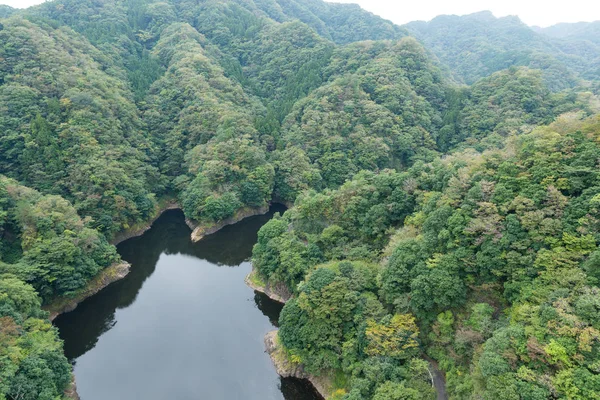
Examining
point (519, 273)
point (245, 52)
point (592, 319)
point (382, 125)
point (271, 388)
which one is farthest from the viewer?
→ point (245, 52)

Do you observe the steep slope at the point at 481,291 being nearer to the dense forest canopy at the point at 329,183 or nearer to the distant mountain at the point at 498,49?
the dense forest canopy at the point at 329,183

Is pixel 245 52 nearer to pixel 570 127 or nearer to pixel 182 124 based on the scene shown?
pixel 182 124

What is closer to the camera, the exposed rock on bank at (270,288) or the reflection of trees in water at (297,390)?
the reflection of trees in water at (297,390)

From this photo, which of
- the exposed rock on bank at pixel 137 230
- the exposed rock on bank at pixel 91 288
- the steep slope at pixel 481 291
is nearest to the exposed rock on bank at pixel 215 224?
the exposed rock on bank at pixel 137 230

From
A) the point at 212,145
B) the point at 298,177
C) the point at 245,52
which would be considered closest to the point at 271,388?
the point at 298,177

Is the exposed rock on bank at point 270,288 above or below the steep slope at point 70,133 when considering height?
below

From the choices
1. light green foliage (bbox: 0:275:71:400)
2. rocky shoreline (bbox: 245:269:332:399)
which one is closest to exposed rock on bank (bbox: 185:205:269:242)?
rocky shoreline (bbox: 245:269:332:399)
